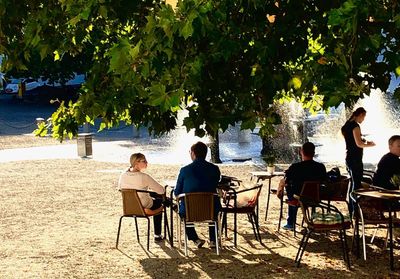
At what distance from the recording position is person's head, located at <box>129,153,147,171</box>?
12156 mm

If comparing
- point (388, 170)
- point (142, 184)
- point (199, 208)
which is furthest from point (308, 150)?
point (142, 184)

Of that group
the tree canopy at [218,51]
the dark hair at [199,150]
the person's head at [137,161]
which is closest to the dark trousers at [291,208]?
the dark hair at [199,150]

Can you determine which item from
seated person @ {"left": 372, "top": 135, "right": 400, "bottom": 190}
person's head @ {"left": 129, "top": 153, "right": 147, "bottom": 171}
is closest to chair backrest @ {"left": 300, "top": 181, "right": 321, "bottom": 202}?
seated person @ {"left": 372, "top": 135, "right": 400, "bottom": 190}

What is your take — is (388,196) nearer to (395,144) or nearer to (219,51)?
(395,144)

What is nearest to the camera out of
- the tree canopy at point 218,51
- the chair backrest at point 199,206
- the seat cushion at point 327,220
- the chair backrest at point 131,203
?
the tree canopy at point 218,51

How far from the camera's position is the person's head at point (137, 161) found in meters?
12.2

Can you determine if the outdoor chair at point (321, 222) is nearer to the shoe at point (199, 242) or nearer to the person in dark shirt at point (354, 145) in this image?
the shoe at point (199, 242)

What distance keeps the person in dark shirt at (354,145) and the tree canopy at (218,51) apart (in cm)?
433

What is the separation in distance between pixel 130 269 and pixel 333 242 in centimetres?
286

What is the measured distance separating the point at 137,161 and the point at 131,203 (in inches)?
22.8

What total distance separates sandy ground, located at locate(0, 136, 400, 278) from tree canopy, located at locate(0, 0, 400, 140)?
5.84ft

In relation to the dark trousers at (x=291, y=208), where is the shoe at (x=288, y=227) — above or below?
below

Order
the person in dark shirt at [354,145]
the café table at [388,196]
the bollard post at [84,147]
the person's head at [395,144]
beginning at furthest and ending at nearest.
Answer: the bollard post at [84,147], the person in dark shirt at [354,145], the person's head at [395,144], the café table at [388,196]

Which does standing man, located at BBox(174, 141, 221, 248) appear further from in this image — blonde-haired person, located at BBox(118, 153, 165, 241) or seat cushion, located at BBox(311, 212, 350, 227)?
seat cushion, located at BBox(311, 212, 350, 227)
